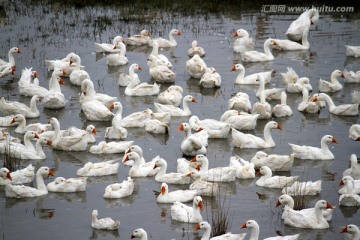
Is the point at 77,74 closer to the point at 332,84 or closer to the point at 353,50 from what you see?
the point at 332,84

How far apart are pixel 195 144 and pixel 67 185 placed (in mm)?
3582

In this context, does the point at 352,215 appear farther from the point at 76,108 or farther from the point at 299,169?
the point at 76,108

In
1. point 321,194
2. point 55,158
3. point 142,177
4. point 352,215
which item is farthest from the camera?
point 55,158

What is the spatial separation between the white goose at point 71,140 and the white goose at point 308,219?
6.44 meters

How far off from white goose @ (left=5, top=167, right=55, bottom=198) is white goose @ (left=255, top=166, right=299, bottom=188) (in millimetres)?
4677

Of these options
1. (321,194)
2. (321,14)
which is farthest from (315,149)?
(321,14)

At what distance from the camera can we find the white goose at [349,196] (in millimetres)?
16703

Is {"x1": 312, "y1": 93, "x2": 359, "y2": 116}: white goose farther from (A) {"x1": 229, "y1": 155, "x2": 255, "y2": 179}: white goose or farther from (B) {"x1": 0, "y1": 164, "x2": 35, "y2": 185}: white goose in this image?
(B) {"x1": 0, "y1": 164, "x2": 35, "y2": 185}: white goose

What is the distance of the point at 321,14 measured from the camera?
38.7 m

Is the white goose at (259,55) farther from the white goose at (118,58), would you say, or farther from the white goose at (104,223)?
the white goose at (104,223)

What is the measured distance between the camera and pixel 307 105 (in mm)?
23656

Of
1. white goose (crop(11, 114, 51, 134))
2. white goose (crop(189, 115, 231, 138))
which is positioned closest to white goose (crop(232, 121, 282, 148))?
white goose (crop(189, 115, 231, 138))

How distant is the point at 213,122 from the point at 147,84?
486 centimetres

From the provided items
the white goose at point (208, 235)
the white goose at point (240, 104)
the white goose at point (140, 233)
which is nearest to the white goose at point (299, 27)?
the white goose at point (240, 104)
